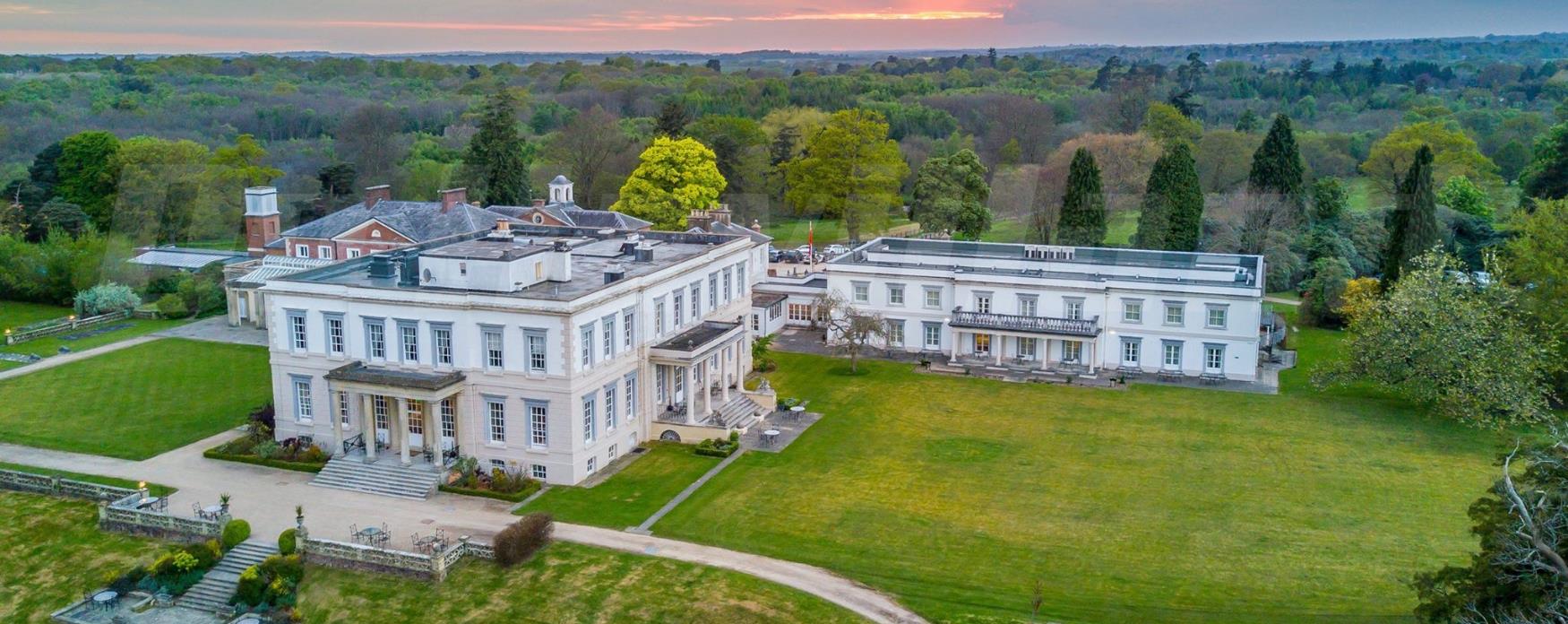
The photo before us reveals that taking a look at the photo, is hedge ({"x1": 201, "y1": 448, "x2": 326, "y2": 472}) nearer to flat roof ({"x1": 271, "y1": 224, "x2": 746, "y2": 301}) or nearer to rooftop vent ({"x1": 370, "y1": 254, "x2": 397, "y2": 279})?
flat roof ({"x1": 271, "y1": 224, "x2": 746, "y2": 301})

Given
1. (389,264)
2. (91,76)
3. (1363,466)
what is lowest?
(1363,466)

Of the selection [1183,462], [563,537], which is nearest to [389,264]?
[563,537]

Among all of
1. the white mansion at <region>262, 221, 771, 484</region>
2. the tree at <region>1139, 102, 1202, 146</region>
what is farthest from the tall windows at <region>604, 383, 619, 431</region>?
the tree at <region>1139, 102, 1202, 146</region>

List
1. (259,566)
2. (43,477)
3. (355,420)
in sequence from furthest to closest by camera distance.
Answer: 1. (355,420)
2. (43,477)
3. (259,566)

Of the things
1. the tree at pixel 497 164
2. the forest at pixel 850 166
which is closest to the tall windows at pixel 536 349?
the forest at pixel 850 166

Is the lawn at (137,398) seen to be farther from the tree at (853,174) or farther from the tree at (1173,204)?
the tree at (1173,204)

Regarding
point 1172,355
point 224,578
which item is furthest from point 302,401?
point 1172,355

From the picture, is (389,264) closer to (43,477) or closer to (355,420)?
(355,420)
